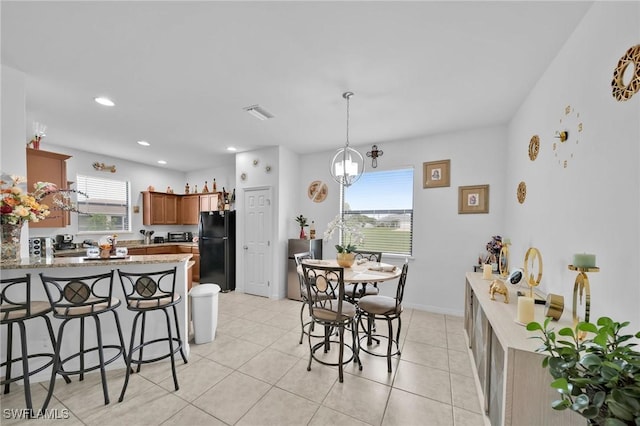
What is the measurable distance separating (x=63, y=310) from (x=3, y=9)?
2.08m

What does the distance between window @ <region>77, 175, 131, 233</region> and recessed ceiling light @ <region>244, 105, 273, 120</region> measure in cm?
399

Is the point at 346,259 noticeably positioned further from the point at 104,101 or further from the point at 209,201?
the point at 209,201

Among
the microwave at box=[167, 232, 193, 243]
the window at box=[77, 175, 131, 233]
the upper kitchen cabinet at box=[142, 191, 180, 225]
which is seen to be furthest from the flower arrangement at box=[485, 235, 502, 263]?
the window at box=[77, 175, 131, 233]

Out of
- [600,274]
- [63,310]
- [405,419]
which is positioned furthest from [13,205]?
[600,274]

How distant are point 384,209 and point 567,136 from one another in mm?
2572

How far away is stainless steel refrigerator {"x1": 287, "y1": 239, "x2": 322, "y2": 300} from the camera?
433 centimetres

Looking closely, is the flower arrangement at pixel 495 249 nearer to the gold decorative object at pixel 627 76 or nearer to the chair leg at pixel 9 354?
the gold decorative object at pixel 627 76

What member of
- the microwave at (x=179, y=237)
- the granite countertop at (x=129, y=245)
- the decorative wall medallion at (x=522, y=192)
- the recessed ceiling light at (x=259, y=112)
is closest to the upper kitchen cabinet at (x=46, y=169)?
the granite countertop at (x=129, y=245)

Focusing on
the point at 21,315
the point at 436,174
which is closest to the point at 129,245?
the point at 21,315

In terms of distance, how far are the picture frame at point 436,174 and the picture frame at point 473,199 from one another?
24 cm

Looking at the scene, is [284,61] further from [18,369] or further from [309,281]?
[18,369]

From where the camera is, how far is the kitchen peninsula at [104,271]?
79.5 inches

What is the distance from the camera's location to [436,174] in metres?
3.73

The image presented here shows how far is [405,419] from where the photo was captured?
5.65 ft
